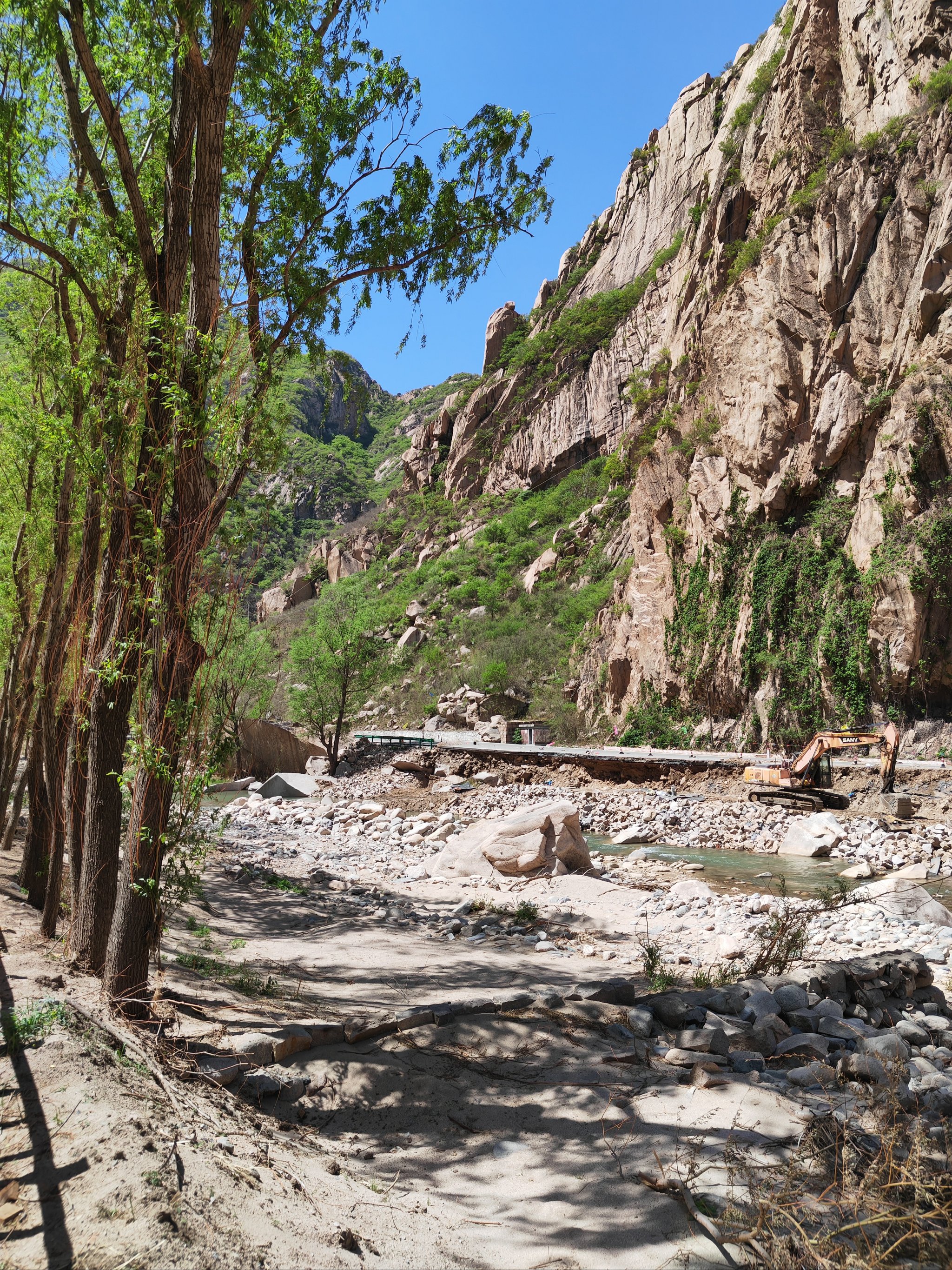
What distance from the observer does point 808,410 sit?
22.8 metres

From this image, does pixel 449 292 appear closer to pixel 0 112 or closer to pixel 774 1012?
pixel 0 112

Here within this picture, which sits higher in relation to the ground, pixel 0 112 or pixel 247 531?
pixel 0 112

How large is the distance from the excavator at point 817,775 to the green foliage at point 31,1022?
1561 cm

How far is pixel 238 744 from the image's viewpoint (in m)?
4.31

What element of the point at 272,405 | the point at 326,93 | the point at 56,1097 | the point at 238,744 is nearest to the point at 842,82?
the point at 326,93

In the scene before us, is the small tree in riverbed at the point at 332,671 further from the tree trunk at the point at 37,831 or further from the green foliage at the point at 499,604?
the tree trunk at the point at 37,831

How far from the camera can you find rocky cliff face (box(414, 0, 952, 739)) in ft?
62.6

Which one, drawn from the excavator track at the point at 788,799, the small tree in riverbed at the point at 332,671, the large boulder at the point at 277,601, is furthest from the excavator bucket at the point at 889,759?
the large boulder at the point at 277,601

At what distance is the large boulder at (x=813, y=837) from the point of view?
523 inches

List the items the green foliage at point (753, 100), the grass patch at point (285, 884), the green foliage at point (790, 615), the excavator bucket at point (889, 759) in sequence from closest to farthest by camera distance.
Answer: the grass patch at point (285, 884) < the excavator bucket at point (889, 759) < the green foliage at point (790, 615) < the green foliage at point (753, 100)

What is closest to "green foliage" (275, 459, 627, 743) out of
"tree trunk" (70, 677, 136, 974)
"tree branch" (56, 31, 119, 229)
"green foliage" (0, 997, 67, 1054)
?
"tree trunk" (70, 677, 136, 974)

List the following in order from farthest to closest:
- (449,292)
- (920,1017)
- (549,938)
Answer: (549,938) < (449,292) < (920,1017)

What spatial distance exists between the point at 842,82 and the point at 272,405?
29.5m

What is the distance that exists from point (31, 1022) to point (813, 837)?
44.2 ft
